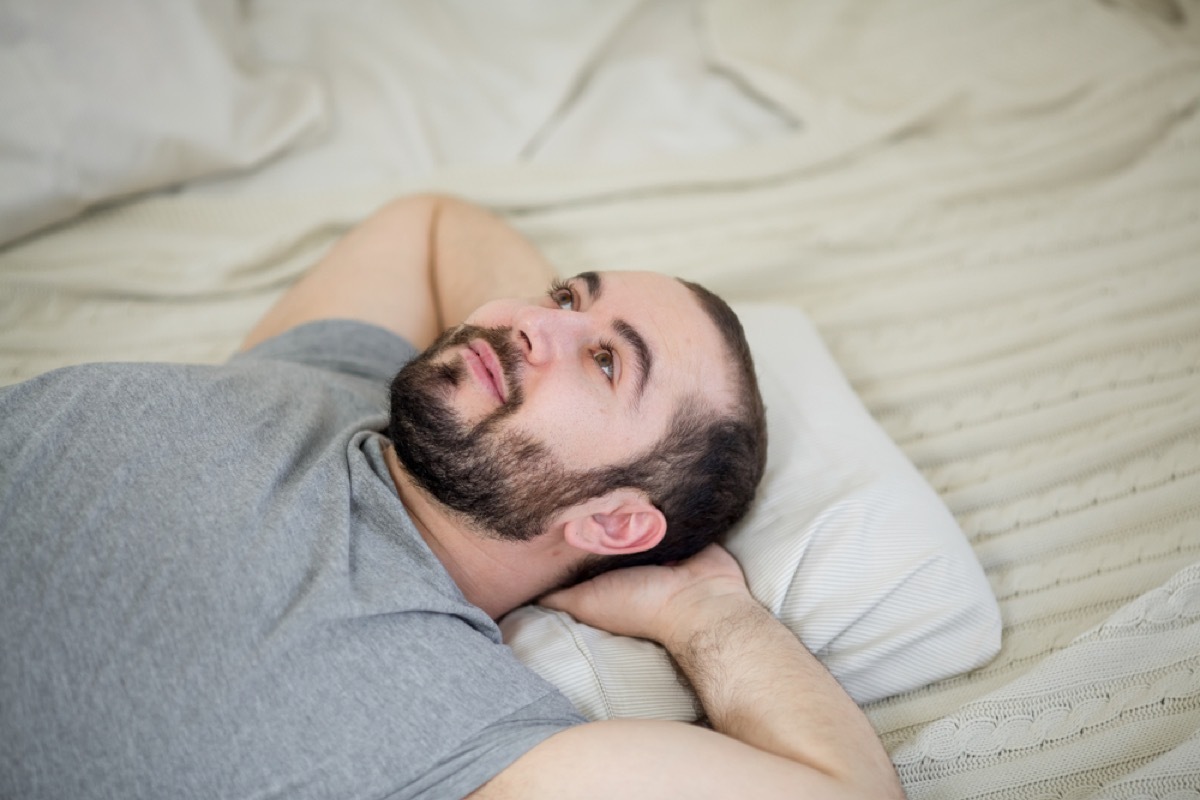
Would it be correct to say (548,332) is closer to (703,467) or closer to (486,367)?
(486,367)

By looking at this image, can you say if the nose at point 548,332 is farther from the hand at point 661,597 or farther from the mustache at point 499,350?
the hand at point 661,597

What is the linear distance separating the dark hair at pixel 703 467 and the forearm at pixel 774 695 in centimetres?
13

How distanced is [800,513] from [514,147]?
116 centimetres

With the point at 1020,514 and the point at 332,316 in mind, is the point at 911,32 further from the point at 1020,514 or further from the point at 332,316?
the point at 332,316

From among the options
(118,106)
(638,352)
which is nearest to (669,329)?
(638,352)

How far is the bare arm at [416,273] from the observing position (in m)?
1.71

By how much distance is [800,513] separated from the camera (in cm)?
137

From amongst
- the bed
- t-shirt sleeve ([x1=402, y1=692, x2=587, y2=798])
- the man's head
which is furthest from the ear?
the bed

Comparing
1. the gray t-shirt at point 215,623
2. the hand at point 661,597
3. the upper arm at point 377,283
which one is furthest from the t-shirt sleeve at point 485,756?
the upper arm at point 377,283

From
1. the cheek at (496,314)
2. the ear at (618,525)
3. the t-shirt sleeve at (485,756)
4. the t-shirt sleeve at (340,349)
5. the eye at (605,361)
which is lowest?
the t-shirt sleeve at (485,756)

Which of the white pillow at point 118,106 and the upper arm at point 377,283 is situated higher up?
the white pillow at point 118,106

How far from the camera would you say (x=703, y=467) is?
132 cm

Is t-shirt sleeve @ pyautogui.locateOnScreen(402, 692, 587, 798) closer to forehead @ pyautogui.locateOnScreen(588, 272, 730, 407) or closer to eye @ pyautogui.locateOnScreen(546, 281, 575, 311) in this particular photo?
forehead @ pyautogui.locateOnScreen(588, 272, 730, 407)

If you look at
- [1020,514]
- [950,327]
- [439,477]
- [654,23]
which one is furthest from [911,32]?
[439,477]
